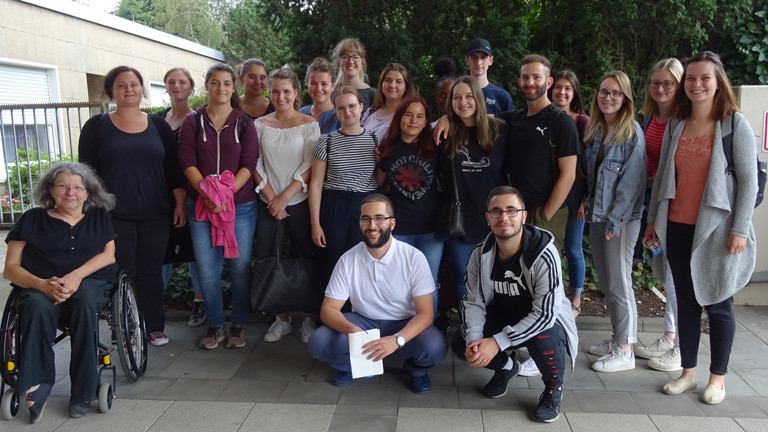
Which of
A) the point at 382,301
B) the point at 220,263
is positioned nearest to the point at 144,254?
the point at 220,263

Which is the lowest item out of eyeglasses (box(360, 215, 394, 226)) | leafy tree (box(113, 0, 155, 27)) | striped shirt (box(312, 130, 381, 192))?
eyeglasses (box(360, 215, 394, 226))

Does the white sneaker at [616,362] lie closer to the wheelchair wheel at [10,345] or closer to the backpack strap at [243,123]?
the backpack strap at [243,123]

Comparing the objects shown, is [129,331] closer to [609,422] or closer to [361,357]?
[361,357]

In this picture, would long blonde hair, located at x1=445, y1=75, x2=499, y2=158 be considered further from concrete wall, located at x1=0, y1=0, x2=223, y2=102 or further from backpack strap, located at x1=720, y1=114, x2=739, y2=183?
concrete wall, located at x1=0, y1=0, x2=223, y2=102

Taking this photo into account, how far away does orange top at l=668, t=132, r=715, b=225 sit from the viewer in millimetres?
3268

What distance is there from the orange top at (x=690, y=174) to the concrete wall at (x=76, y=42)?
1436 centimetres

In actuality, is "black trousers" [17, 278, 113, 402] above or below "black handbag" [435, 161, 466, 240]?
below

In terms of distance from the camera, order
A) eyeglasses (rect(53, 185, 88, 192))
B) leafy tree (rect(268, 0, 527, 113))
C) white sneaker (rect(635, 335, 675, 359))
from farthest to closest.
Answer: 1. leafy tree (rect(268, 0, 527, 113))
2. white sneaker (rect(635, 335, 675, 359))
3. eyeglasses (rect(53, 185, 88, 192))

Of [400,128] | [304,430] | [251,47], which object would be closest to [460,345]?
[304,430]

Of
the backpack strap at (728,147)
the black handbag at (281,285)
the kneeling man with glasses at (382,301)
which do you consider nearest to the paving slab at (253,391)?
the kneeling man with glasses at (382,301)

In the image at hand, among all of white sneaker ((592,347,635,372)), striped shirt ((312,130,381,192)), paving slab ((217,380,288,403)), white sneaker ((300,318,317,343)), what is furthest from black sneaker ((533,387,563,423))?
white sneaker ((300,318,317,343))

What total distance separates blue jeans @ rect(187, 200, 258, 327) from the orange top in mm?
2796

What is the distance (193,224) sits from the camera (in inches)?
162

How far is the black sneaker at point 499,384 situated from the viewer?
349 cm
